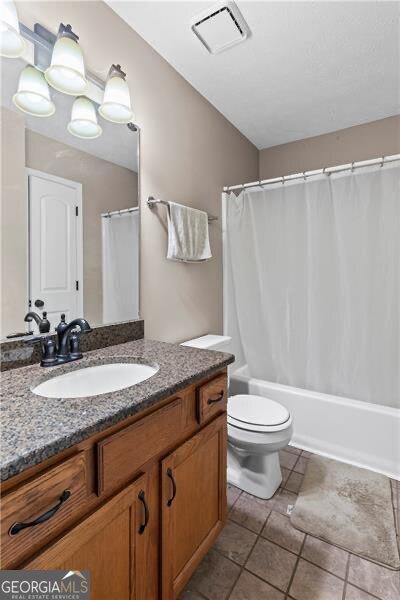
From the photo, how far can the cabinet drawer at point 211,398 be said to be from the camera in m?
1.04

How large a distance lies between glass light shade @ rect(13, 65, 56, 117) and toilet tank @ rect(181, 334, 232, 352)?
1.35 metres

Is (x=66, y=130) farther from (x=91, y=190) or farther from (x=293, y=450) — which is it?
(x=293, y=450)

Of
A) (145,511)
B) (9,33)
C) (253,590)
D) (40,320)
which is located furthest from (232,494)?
(9,33)

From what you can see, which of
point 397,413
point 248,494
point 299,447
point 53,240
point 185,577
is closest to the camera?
point 185,577

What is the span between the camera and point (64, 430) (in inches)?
24.9

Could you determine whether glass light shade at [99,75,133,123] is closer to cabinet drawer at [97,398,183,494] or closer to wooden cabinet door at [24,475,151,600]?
cabinet drawer at [97,398,183,494]

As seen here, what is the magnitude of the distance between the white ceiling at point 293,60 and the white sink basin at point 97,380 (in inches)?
66.8

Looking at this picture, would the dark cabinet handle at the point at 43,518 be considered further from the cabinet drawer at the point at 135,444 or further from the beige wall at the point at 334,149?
the beige wall at the point at 334,149

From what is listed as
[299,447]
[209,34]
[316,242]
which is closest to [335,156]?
[316,242]

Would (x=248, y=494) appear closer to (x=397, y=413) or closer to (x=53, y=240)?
(x=397, y=413)

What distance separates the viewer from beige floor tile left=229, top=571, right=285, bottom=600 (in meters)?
1.12

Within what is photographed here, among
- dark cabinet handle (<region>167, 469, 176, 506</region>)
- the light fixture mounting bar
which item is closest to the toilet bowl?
dark cabinet handle (<region>167, 469, 176, 506</region>)

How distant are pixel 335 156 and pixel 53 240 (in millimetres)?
2460

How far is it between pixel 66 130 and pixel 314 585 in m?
2.10
